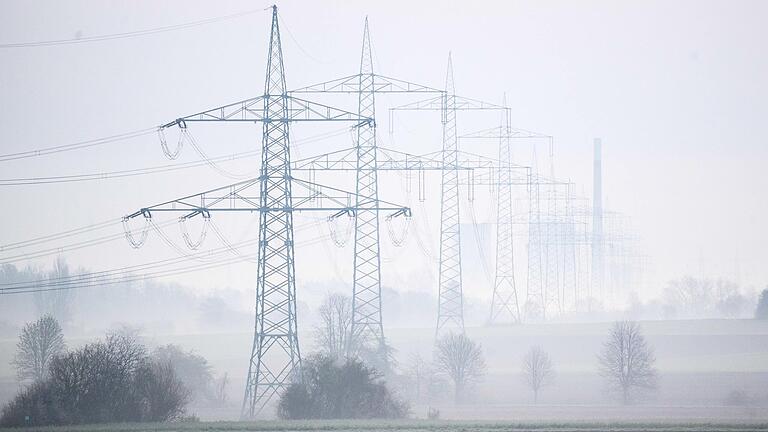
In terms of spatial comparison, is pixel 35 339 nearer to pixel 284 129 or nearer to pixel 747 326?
pixel 284 129

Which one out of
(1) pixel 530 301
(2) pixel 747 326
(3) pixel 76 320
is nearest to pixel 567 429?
(2) pixel 747 326

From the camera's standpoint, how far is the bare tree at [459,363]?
93.6 m

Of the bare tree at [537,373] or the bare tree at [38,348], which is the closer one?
the bare tree at [38,348]

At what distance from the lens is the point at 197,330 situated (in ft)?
642

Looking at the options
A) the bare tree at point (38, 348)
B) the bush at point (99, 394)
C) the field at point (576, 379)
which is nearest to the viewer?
the bush at point (99, 394)

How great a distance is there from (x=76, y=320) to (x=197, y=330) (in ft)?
68.4

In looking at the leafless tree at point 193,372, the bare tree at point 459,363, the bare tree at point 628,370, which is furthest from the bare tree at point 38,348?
the bare tree at point 628,370

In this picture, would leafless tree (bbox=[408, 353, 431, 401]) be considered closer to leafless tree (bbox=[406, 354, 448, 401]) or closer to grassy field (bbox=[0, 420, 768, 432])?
leafless tree (bbox=[406, 354, 448, 401])

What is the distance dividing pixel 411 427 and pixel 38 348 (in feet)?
146

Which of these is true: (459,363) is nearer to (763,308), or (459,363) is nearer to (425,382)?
(425,382)

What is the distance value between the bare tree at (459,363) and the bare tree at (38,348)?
89.2 feet

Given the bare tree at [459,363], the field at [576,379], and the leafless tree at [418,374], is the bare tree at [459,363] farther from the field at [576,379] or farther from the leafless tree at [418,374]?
the field at [576,379]

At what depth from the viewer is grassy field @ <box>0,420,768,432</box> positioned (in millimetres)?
49219

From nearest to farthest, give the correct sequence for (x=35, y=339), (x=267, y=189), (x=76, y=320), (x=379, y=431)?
1. (x=379, y=431)
2. (x=267, y=189)
3. (x=35, y=339)
4. (x=76, y=320)
